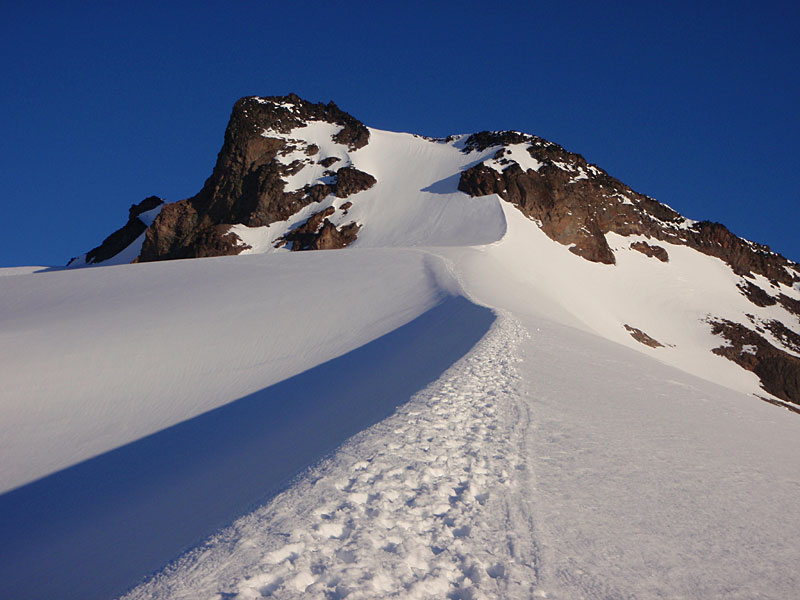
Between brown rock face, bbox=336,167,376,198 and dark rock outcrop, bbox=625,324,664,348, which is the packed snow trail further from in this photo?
brown rock face, bbox=336,167,376,198

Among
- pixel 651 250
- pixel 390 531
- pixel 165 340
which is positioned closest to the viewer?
pixel 390 531

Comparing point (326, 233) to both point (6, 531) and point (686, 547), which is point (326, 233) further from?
point (686, 547)

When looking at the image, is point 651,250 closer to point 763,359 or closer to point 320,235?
point 763,359

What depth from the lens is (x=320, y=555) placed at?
3.82 metres

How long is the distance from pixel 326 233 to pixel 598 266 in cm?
2600

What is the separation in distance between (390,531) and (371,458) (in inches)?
51.5

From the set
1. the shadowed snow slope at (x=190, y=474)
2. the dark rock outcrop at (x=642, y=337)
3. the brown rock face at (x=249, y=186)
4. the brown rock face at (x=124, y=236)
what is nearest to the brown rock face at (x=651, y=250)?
the dark rock outcrop at (x=642, y=337)

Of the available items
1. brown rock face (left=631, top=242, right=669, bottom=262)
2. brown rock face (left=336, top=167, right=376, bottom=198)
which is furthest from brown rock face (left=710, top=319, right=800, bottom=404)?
brown rock face (left=336, top=167, right=376, bottom=198)

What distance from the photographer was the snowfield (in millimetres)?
3842

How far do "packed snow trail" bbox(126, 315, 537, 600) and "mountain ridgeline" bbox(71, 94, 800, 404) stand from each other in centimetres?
4382

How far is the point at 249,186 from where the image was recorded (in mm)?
65125

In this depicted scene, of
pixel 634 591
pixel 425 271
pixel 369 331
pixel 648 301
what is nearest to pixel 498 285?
pixel 425 271

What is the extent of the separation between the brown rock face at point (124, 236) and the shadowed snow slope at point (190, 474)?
69383 millimetres

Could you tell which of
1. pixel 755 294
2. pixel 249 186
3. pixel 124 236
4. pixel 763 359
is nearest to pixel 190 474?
pixel 763 359
